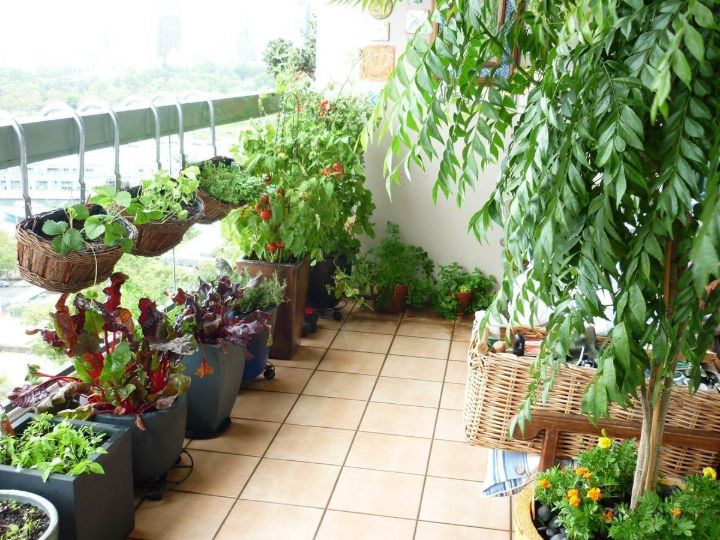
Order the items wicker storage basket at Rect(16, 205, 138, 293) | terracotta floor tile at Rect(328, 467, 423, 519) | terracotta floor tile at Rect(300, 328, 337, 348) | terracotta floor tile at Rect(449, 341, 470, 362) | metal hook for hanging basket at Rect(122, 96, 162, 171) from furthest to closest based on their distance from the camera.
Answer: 1. terracotta floor tile at Rect(300, 328, 337, 348)
2. terracotta floor tile at Rect(449, 341, 470, 362)
3. metal hook for hanging basket at Rect(122, 96, 162, 171)
4. terracotta floor tile at Rect(328, 467, 423, 519)
5. wicker storage basket at Rect(16, 205, 138, 293)

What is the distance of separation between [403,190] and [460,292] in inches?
31.6

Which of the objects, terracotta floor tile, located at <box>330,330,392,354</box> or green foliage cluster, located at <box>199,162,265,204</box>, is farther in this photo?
terracotta floor tile, located at <box>330,330,392,354</box>

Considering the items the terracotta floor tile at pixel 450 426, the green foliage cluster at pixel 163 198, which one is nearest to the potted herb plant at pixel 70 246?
the green foliage cluster at pixel 163 198

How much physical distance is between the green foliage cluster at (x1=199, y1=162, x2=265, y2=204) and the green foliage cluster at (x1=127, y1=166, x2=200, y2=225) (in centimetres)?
46

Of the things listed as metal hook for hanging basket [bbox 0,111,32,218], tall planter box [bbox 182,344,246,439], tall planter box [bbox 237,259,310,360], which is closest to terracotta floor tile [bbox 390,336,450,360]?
tall planter box [bbox 237,259,310,360]

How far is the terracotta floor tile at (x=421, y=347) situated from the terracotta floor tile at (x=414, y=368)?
7cm

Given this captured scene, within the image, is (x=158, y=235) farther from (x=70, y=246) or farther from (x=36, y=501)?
(x=36, y=501)

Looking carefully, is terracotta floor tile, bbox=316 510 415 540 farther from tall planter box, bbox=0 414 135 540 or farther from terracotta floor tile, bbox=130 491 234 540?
tall planter box, bbox=0 414 135 540

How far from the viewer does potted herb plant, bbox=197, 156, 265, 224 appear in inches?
142

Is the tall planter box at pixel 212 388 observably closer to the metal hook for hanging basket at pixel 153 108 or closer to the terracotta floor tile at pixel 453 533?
the metal hook for hanging basket at pixel 153 108

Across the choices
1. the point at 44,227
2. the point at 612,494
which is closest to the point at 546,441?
the point at 612,494

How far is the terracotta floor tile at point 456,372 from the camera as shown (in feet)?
13.8

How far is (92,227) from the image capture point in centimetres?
241

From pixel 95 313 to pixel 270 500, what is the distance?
985 millimetres
